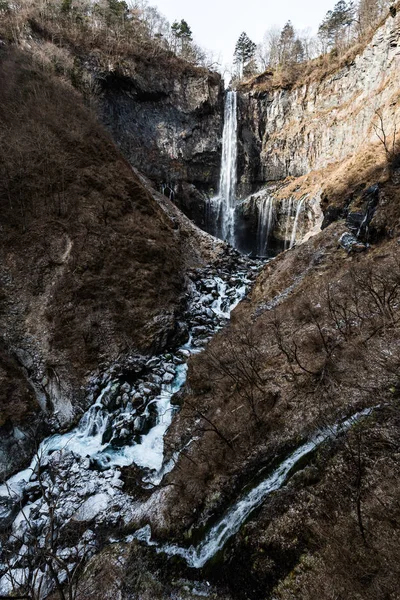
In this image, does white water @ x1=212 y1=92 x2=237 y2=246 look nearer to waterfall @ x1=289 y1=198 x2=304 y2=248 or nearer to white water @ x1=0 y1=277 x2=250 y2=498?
waterfall @ x1=289 y1=198 x2=304 y2=248

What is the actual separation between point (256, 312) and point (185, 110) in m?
27.3

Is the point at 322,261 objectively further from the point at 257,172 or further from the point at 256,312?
the point at 257,172

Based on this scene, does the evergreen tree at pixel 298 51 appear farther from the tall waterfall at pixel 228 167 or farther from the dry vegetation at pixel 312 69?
the tall waterfall at pixel 228 167

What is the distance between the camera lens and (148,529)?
19.8 feet

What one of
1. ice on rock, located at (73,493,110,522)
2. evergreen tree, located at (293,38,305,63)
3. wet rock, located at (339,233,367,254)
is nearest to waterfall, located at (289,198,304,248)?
wet rock, located at (339,233,367,254)

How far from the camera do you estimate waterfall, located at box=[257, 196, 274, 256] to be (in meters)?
27.6

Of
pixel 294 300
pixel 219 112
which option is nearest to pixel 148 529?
pixel 294 300

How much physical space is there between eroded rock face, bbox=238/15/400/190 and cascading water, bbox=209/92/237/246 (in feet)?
3.32

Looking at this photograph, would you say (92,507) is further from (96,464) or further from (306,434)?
(306,434)

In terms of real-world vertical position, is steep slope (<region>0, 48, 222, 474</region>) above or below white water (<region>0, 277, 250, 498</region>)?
above

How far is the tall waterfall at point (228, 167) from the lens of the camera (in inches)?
1201

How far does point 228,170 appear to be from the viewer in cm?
3177

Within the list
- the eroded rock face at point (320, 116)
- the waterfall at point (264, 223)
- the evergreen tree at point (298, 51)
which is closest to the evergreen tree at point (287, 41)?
the evergreen tree at point (298, 51)

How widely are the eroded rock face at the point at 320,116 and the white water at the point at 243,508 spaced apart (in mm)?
23914
